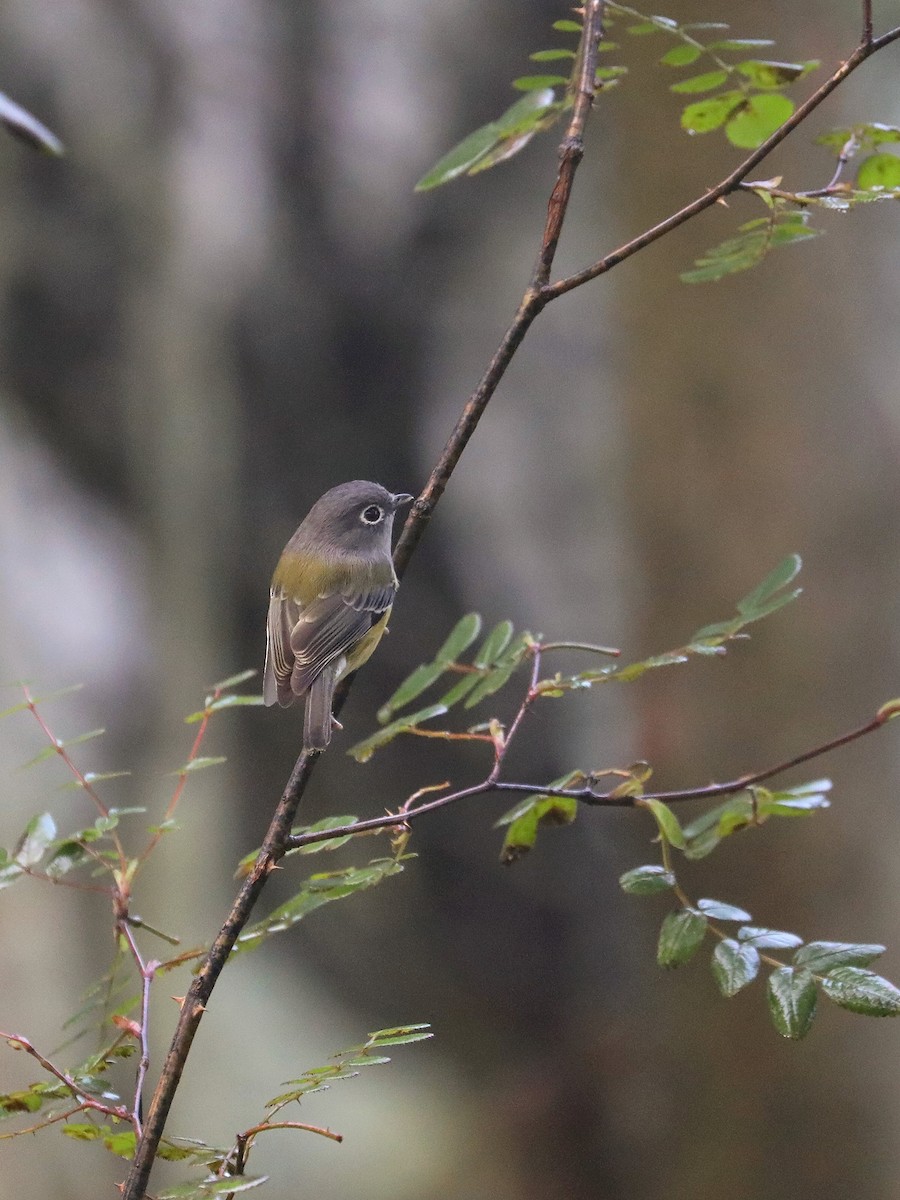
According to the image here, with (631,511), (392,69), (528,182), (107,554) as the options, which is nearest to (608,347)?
(631,511)

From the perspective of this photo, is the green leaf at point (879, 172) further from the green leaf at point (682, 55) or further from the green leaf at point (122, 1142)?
the green leaf at point (122, 1142)

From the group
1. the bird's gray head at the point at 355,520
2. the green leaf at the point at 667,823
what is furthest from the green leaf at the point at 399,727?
the bird's gray head at the point at 355,520

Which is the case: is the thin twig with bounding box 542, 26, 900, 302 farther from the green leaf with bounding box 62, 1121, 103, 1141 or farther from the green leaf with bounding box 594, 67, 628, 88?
the green leaf with bounding box 62, 1121, 103, 1141

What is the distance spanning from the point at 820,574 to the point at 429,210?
144 cm

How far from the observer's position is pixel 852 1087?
1973mm

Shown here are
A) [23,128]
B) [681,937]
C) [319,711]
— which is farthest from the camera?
[319,711]

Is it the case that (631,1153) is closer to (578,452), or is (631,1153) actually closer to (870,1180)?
(870,1180)

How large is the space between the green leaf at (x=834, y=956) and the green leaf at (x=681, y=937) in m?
0.05

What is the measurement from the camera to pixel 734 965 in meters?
0.57

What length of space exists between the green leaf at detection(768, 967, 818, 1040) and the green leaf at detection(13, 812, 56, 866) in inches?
16.2

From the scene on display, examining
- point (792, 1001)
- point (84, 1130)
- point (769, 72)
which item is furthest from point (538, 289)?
point (84, 1130)

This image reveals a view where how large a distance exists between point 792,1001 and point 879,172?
483 millimetres

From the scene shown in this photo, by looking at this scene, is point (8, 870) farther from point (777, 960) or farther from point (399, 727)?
point (777, 960)

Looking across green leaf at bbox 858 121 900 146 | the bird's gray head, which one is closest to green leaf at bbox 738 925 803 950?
green leaf at bbox 858 121 900 146
